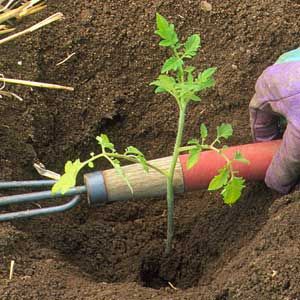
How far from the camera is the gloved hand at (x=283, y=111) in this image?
6.33ft

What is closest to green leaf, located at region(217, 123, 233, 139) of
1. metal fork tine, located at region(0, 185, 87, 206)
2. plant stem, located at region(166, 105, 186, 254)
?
plant stem, located at region(166, 105, 186, 254)

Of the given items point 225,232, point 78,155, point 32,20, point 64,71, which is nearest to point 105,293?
point 225,232

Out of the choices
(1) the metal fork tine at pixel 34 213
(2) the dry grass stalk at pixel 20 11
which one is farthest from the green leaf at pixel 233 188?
(2) the dry grass stalk at pixel 20 11

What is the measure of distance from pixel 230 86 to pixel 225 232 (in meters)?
0.51

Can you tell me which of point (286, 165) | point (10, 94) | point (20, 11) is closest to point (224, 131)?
point (286, 165)

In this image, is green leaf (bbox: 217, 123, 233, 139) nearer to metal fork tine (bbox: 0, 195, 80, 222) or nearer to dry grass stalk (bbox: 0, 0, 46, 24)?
metal fork tine (bbox: 0, 195, 80, 222)

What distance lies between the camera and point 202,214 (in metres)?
2.20

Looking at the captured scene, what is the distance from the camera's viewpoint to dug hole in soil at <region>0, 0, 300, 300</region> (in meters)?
1.83

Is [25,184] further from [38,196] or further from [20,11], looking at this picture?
[20,11]

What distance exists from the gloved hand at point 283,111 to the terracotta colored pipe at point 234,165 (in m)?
0.03

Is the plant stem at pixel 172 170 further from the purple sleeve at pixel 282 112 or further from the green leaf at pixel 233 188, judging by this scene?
the purple sleeve at pixel 282 112

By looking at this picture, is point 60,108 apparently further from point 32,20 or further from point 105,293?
point 105,293

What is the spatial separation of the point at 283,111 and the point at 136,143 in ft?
2.04

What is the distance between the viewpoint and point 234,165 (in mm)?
2012
